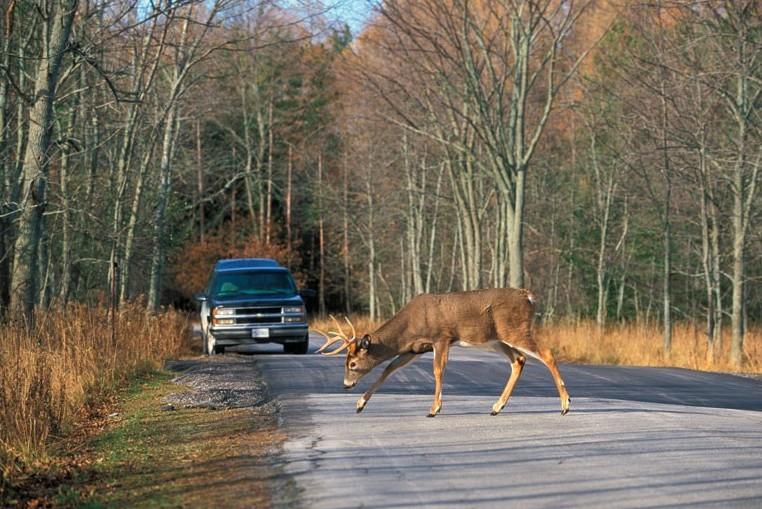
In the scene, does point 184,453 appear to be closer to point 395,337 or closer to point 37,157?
point 395,337

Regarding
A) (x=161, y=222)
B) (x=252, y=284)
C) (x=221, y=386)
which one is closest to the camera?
(x=221, y=386)

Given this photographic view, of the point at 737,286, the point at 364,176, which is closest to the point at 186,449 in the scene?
the point at 737,286

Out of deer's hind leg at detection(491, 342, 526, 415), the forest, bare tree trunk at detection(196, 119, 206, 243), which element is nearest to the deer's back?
deer's hind leg at detection(491, 342, 526, 415)

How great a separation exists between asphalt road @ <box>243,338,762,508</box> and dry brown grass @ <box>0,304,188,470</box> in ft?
7.50

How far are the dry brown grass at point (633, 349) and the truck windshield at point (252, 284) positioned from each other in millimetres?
6433

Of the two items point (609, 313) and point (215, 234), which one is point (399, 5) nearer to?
point (609, 313)

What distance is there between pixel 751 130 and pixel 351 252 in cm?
3931

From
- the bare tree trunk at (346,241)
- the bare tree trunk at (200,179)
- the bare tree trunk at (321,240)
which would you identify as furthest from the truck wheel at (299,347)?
the bare tree trunk at (321,240)

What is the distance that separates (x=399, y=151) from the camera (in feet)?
185

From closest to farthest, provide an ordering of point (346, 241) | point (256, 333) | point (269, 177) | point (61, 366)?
point (61, 366) < point (256, 333) < point (269, 177) < point (346, 241)

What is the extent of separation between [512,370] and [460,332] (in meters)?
0.75

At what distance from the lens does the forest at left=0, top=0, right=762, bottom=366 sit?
970 inches

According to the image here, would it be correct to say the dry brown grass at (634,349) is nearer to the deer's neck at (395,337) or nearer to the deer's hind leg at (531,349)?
the deer's hind leg at (531,349)

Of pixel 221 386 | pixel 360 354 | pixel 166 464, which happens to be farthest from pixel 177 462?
pixel 221 386
